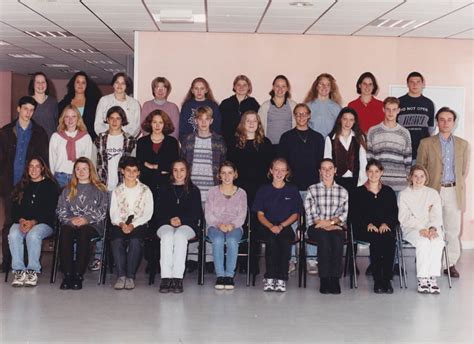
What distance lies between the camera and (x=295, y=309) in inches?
219

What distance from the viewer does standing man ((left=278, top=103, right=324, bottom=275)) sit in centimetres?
684

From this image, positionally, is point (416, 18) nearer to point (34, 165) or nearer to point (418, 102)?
point (418, 102)

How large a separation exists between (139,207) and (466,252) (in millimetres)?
4748

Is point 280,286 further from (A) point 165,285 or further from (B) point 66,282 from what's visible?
(B) point 66,282

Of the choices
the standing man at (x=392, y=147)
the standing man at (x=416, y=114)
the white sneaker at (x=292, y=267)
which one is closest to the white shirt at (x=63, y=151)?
the white sneaker at (x=292, y=267)

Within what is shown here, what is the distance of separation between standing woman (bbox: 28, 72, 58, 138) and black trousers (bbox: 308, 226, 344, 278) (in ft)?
10.1

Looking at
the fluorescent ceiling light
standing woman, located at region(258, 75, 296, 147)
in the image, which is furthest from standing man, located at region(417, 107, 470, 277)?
the fluorescent ceiling light

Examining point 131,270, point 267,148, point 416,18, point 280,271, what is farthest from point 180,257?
point 416,18

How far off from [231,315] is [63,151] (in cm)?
260

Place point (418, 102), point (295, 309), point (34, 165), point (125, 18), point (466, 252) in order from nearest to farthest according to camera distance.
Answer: point (295, 309), point (34, 165), point (418, 102), point (125, 18), point (466, 252)

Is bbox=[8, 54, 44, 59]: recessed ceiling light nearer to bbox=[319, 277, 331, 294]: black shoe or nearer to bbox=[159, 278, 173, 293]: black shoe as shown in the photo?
bbox=[159, 278, 173, 293]: black shoe

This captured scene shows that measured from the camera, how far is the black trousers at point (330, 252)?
20.5ft

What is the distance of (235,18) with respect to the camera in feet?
Answer: 26.8

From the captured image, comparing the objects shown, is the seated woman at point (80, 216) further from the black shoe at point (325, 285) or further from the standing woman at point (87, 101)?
the black shoe at point (325, 285)
